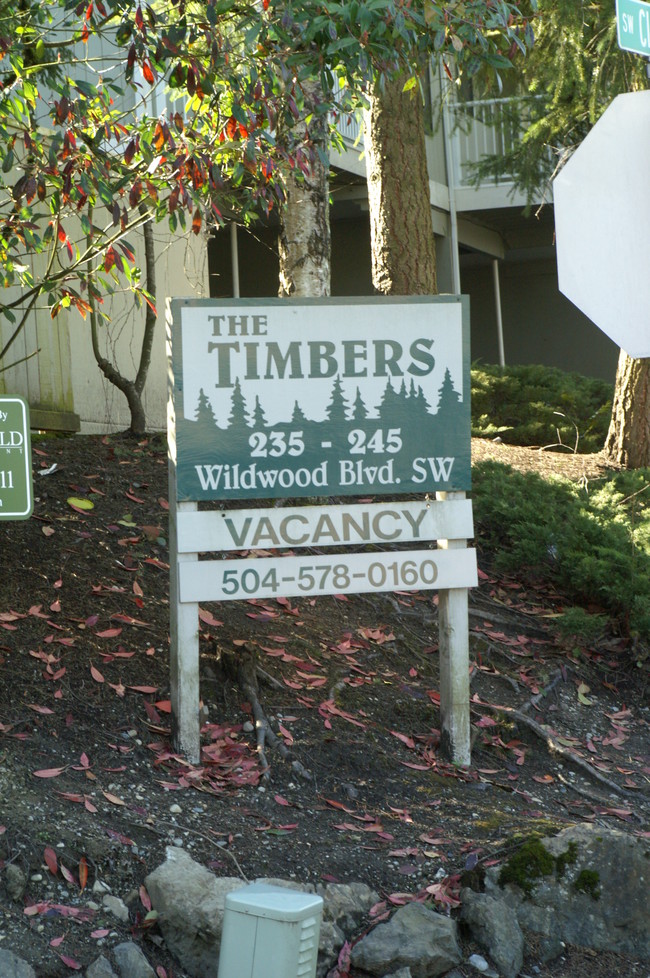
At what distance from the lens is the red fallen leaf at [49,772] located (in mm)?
4344

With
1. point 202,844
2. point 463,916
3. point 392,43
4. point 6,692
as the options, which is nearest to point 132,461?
point 6,692

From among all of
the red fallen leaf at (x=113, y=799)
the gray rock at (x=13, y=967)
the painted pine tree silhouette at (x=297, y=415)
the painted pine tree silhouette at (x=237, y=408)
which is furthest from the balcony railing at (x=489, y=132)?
the gray rock at (x=13, y=967)

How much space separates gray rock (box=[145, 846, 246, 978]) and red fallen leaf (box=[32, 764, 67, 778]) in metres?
0.77

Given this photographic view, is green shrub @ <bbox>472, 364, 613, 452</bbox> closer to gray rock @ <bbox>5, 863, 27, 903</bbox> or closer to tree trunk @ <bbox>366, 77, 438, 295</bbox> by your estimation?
tree trunk @ <bbox>366, 77, 438, 295</bbox>

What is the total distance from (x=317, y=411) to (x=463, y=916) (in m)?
2.29

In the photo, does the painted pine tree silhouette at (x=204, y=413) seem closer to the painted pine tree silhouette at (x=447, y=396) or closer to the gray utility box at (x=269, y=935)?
the painted pine tree silhouette at (x=447, y=396)

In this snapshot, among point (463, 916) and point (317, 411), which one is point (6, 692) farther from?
point (463, 916)

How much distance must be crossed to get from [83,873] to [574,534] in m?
4.51

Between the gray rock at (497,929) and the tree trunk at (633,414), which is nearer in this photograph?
the gray rock at (497,929)

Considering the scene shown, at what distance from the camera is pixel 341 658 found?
237 inches

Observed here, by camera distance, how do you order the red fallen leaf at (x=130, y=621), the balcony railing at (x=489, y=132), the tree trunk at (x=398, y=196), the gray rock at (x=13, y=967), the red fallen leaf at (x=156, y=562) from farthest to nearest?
the balcony railing at (x=489, y=132) → the tree trunk at (x=398, y=196) → the red fallen leaf at (x=156, y=562) → the red fallen leaf at (x=130, y=621) → the gray rock at (x=13, y=967)

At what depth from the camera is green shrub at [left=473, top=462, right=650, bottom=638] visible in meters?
6.92

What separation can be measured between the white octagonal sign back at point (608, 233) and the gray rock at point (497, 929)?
6.45ft

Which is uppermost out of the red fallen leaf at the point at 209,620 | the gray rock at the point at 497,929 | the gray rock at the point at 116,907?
the red fallen leaf at the point at 209,620
